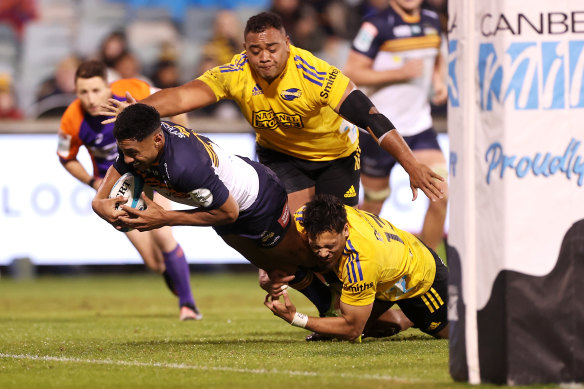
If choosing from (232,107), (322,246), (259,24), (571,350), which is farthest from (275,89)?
(232,107)

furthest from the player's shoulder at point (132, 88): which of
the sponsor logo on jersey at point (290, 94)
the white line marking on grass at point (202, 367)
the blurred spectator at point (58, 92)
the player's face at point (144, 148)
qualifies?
the blurred spectator at point (58, 92)

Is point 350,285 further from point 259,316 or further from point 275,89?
point 259,316

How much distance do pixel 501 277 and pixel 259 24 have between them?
2936 millimetres

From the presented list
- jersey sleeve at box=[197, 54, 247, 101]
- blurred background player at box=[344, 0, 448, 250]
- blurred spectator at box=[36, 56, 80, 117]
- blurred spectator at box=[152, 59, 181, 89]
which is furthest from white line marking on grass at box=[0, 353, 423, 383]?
blurred spectator at box=[152, 59, 181, 89]

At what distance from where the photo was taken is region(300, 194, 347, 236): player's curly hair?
6.32 metres

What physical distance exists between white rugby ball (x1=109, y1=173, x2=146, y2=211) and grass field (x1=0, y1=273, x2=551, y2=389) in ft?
3.13

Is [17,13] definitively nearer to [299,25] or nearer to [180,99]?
[299,25]

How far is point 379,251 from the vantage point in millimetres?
6500

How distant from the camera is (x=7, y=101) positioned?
15969 mm

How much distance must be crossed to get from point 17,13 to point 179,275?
938cm

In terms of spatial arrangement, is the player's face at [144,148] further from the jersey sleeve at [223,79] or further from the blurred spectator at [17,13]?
the blurred spectator at [17,13]

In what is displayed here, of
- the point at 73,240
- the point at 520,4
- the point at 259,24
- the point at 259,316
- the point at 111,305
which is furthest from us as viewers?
the point at 73,240

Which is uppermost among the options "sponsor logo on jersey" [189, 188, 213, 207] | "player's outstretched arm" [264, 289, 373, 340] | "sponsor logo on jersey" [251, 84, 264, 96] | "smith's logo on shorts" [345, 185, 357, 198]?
"sponsor logo on jersey" [251, 84, 264, 96]

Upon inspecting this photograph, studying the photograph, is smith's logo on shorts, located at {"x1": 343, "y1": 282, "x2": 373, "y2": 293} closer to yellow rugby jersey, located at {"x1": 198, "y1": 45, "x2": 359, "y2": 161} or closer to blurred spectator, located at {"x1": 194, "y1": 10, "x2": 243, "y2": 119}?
yellow rugby jersey, located at {"x1": 198, "y1": 45, "x2": 359, "y2": 161}
